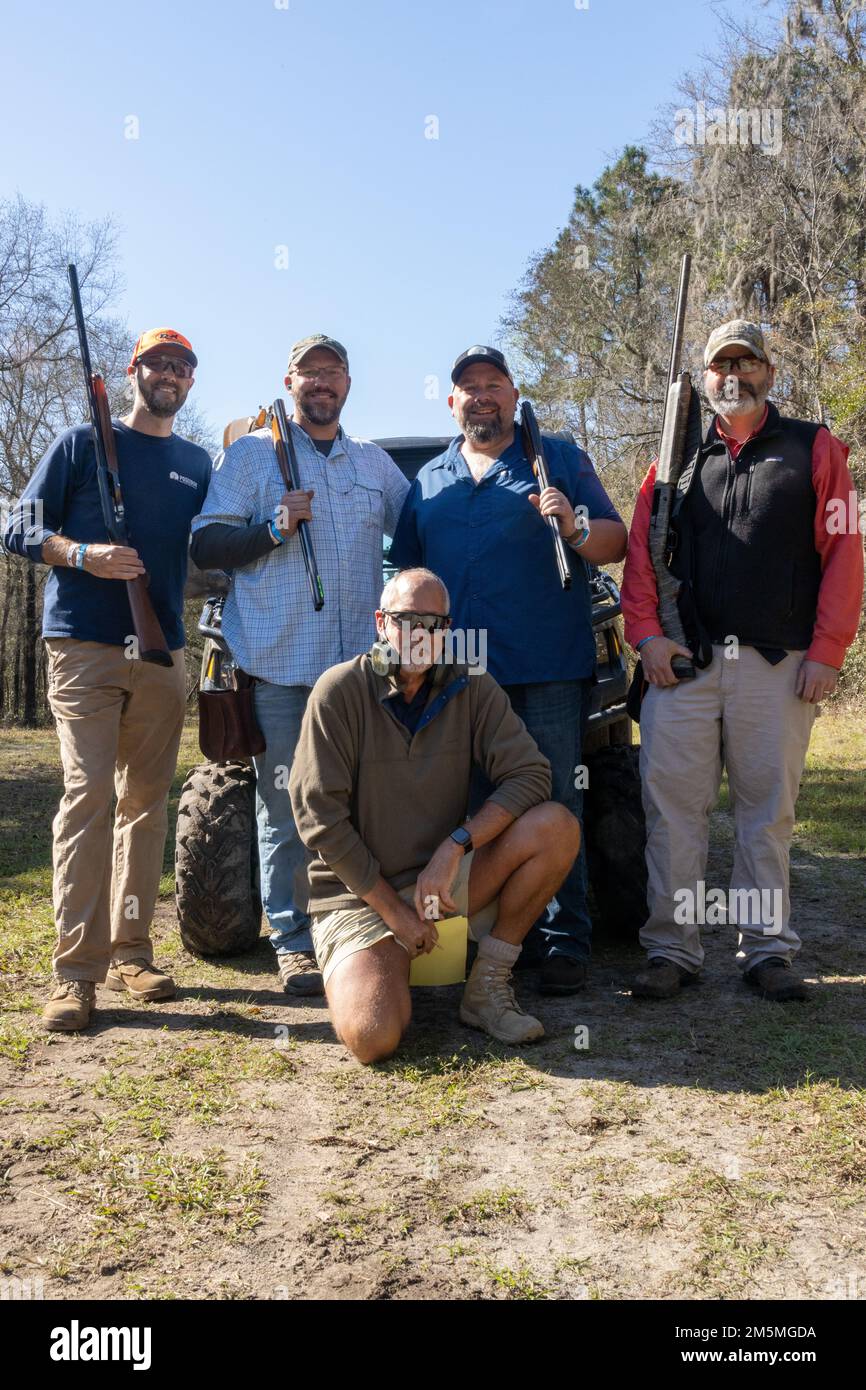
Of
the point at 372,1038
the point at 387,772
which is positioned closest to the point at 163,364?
the point at 387,772

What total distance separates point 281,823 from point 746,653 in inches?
78.7

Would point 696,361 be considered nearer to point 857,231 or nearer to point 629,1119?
point 857,231

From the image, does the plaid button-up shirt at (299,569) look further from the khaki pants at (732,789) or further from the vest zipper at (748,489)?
the vest zipper at (748,489)

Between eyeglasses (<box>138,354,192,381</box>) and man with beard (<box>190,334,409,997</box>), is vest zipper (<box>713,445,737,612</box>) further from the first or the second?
eyeglasses (<box>138,354,192,381</box>)

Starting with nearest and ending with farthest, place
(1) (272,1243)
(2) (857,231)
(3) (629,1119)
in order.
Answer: (1) (272,1243) → (3) (629,1119) → (2) (857,231)

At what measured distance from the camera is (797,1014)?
4.40 metres

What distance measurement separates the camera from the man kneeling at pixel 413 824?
4.10 meters

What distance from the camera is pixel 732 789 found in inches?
191

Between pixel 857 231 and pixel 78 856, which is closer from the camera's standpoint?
pixel 78 856

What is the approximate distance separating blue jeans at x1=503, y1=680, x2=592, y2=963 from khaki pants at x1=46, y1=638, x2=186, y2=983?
1.44 meters

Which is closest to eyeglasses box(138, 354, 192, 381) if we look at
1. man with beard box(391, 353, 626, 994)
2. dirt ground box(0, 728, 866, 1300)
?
man with beard box(391, 353, 626, 994)

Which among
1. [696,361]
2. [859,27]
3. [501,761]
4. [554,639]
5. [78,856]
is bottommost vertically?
[78,856]
